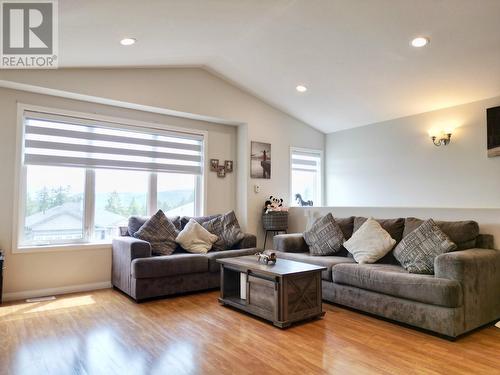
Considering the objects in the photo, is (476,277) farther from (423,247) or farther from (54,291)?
(54,291)

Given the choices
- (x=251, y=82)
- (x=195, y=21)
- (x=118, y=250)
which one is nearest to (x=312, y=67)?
(x=251, y=82)

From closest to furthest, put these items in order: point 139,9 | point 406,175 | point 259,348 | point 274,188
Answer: point 259,348, point 139,9, point 406,175, point 274,188

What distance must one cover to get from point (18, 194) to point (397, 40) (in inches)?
176

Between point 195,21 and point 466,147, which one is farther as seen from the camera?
point 466,147

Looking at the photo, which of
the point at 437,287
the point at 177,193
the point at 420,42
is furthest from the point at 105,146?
the point at 437,287

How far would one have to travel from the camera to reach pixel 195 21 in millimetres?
3393

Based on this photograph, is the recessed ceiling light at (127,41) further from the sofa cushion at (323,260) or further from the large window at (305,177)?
the large window at (305,177)

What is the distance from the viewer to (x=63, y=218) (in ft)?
14.1

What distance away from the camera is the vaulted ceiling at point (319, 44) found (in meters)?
3.06

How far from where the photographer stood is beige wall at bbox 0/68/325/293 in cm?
393

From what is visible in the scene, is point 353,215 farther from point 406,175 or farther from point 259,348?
point 259,348

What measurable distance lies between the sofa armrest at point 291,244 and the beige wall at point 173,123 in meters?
1.06

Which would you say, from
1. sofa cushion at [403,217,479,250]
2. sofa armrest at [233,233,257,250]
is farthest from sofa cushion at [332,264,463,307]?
sofa armrest at [233,233,257,250]

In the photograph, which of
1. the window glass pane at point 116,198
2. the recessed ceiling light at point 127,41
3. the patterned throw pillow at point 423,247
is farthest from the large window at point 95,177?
the patterned throw pillow at point 423,247
